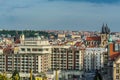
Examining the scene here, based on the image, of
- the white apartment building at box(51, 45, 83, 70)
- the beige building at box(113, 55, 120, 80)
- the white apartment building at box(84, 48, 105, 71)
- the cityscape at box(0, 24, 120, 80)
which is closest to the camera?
the beige building at box(113, 55, 120, 80)

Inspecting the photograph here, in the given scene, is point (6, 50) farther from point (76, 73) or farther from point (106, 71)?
point (106, 71)

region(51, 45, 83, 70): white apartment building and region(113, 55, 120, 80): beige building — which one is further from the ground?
region(113, 55, 120, 80): beige building

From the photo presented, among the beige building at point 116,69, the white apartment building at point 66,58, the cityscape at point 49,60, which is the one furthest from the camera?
the white apartment building at point 66,58

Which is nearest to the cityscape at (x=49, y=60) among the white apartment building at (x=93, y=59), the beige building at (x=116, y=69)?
the white apartment building at (x=93, y=59)

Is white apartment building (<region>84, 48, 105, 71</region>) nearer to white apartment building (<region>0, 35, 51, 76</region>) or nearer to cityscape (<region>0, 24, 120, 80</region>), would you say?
cityscape (<region>0, 24, 120, 80</region>)

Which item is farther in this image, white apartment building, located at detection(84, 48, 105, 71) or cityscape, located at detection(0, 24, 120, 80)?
white apartment building, located at detection(84, 48, 105, 71)

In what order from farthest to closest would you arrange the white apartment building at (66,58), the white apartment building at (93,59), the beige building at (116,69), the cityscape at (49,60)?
the white apartment building at (93,59), the white apartment building at (66,58), the cityscape at (49,60), the beige building at (116,69)

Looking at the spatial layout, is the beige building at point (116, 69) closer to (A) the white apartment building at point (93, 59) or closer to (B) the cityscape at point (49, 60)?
(B) the cityscape at point (49, 60)

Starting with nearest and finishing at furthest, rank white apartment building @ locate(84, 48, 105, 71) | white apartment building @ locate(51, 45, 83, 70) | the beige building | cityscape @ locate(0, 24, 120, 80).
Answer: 1. the beige building
2. cityscape @ locate(0, 24, 120, 80)
3. white apartment building @ locate(51, 45, 83, 70)
4. white apartment building @ locate(84, 48, 105, 71)

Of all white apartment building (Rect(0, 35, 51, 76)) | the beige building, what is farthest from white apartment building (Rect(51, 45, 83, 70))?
the beige building
